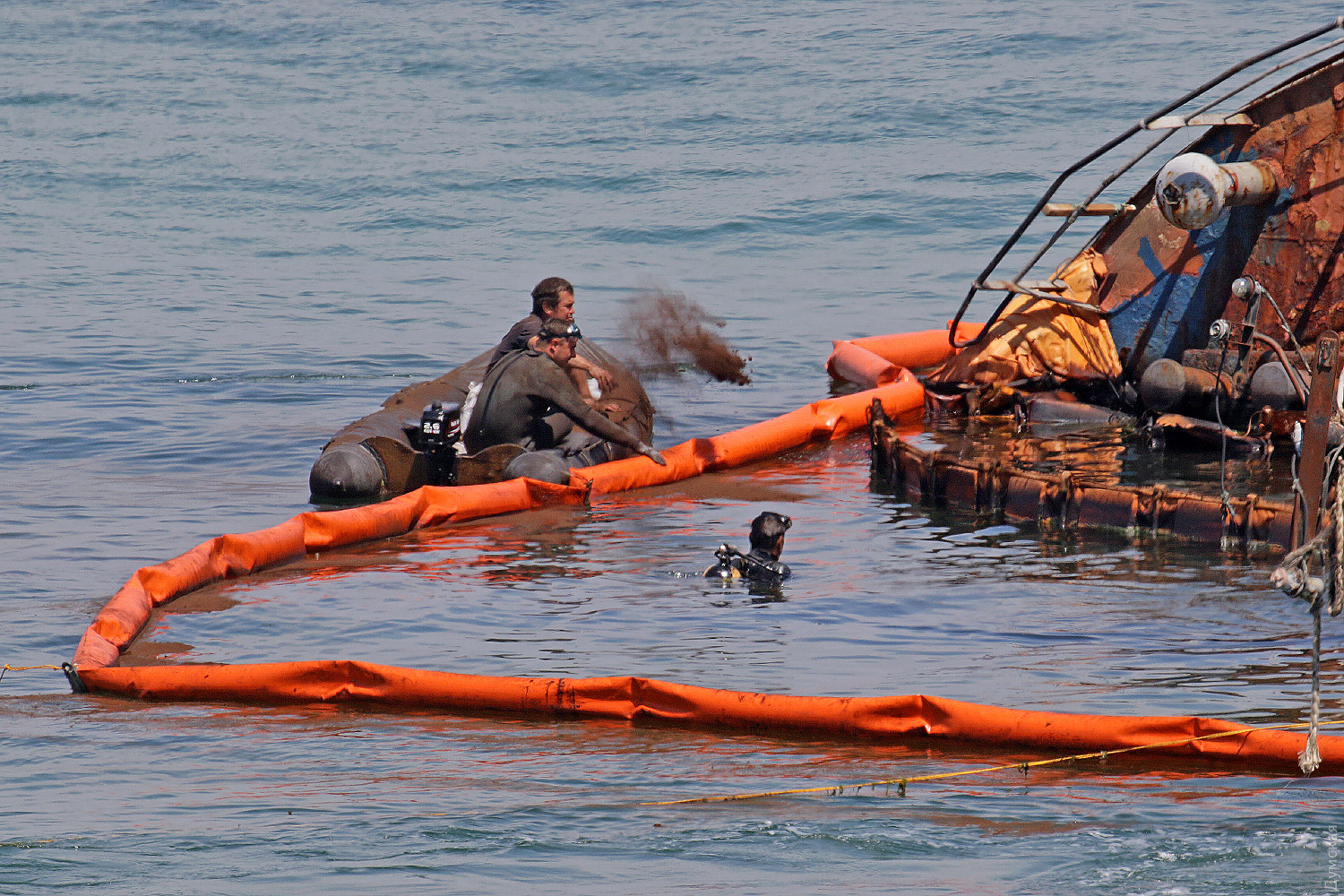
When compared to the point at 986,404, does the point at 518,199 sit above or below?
above

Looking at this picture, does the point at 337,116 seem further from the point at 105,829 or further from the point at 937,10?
the point at 105,829

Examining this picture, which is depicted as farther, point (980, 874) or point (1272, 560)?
point (1272, 560)

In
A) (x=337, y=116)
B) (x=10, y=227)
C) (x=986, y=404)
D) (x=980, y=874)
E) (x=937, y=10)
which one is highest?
(x=937, y=10)

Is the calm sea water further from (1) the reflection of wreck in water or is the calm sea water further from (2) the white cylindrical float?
(2) the white cylindrical float

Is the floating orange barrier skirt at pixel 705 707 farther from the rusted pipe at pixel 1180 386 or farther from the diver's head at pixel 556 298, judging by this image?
the rusted pipe at pixel 1180 386

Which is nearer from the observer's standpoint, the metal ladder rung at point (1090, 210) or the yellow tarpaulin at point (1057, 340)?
the metal ladder rung at point (1090, 210)

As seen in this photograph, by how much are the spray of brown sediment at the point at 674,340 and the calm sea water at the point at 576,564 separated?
1.47 feet

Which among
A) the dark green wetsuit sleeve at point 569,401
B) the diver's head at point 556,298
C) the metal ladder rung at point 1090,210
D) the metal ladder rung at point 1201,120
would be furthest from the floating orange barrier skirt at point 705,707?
the metal ladder rung at point 1201,120

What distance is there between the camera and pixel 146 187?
1362 inches

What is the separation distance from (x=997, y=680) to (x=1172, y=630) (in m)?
1.38

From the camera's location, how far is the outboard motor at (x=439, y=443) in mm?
12242

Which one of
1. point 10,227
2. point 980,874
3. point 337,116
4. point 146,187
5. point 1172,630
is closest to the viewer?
point 980,874

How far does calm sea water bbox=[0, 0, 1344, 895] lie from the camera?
577 centimetres

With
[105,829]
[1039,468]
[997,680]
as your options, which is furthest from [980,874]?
[1039,468]
